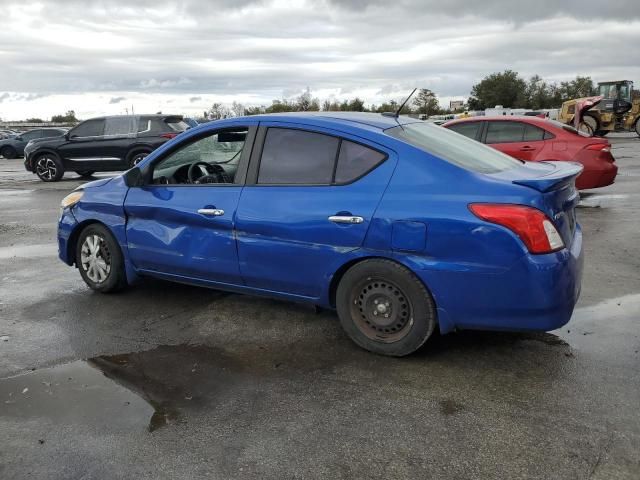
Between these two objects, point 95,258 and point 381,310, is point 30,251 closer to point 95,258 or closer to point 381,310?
point 95,258

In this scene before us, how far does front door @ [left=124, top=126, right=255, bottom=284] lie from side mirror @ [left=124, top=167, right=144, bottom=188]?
0.15 ft

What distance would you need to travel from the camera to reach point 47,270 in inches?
256

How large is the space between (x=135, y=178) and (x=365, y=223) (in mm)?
2274

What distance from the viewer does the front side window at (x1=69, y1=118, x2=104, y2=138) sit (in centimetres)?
1572

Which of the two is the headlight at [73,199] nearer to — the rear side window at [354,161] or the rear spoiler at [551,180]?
the rear side window at [354,161]

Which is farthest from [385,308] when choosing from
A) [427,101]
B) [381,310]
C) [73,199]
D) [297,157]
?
[427,101]

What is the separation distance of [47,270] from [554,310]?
5237 mm

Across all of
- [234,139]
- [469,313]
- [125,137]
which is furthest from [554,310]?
[125,137]

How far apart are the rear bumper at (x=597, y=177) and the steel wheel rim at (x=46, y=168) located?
13.2 metres

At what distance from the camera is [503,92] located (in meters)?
87.8

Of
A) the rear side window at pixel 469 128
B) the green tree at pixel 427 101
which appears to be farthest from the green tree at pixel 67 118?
the rear side window at pixel 469 128

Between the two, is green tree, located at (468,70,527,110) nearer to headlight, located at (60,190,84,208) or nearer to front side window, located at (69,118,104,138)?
front side window, located at (69,118,104,138)

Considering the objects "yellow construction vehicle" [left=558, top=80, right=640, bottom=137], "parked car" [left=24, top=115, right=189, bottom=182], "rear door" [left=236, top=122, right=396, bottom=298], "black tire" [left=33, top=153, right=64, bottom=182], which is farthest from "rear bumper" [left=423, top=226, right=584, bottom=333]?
"yellow construction vehicle" [left=558, top=80, right=640, bottom=137]

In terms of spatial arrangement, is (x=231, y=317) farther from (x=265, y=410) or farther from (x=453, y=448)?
A: (x=453, y=448)
